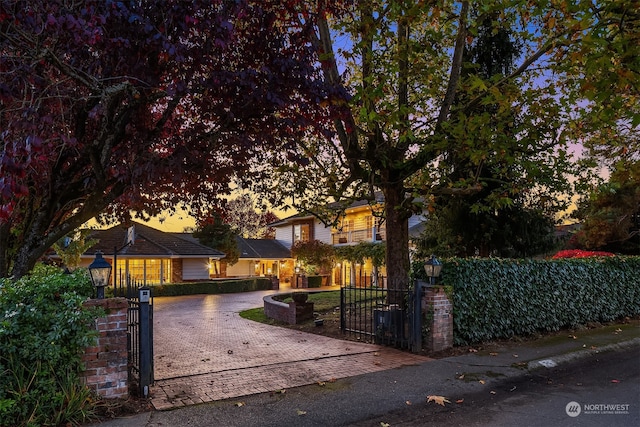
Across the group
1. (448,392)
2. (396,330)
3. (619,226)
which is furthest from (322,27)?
(619,226)

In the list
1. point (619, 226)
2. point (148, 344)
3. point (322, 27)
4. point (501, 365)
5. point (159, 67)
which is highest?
point (322, 27)

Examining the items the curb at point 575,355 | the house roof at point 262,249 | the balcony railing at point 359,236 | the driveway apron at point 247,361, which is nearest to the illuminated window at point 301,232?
the house roof at point 262,249

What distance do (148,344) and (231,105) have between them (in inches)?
135

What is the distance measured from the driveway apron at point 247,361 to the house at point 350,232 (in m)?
15.3

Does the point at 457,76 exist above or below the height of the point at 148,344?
above

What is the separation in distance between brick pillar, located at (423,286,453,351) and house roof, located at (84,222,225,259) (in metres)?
22.8

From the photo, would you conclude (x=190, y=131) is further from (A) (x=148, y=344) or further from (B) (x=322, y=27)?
(B) (x=322, y=27)

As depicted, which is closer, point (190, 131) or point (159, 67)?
point (159, 67)

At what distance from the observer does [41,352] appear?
178 inches

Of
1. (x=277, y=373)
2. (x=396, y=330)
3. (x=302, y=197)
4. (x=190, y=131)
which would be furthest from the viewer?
(x=302, y=197)

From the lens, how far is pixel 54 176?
6191 mm

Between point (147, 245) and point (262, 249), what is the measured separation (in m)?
13.1

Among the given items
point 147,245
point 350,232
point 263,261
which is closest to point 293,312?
point 350,232

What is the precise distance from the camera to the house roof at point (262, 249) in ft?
127
